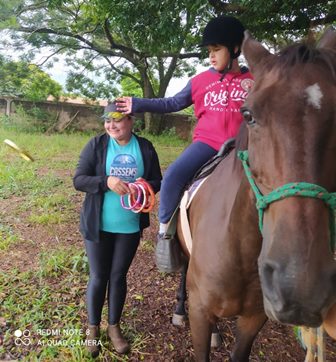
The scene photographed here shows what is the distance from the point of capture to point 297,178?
1.18 meters

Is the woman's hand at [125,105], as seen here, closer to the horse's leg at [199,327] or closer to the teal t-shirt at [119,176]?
the teal t-shirt at [119,176]

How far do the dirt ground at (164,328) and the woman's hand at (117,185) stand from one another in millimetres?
1383

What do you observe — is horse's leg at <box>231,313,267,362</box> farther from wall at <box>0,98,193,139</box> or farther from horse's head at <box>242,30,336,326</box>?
wall at <box>0,98,193,139</box>

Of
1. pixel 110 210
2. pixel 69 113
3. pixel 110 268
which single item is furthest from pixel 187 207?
pixel 69 113

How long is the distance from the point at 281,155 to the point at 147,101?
5.29 ft

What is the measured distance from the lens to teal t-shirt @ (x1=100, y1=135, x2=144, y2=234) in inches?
106

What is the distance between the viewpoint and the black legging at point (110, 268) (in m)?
2.71

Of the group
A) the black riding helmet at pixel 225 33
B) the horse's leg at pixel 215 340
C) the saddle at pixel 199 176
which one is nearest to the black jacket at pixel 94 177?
the saddle at pixel 199 176

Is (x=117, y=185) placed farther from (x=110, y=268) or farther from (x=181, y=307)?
(x=181, y=307)

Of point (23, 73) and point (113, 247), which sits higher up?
point (23, 73)

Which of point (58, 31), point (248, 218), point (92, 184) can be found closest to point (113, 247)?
point (92, 184)

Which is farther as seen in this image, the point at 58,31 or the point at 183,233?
the point at 58,31

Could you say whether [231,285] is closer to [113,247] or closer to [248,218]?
[248,218]

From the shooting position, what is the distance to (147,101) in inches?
104
